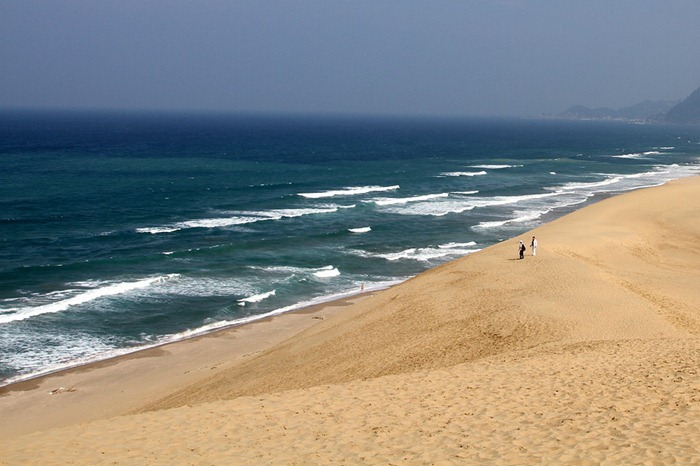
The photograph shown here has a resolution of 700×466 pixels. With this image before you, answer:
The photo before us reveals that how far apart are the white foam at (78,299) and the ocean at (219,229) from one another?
11 cm

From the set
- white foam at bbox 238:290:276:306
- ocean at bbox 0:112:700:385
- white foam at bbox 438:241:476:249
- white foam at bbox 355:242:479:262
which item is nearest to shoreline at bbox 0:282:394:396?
ocean at bbox 0:112:700:385

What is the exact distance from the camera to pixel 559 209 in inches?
2393

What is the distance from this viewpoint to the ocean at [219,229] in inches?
1244

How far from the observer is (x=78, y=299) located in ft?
109

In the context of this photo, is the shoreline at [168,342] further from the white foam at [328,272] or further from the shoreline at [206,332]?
the white foam at [328,272]

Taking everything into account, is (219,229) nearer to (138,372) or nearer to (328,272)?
(328,272)

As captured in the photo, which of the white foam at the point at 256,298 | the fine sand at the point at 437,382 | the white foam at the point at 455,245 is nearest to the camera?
the fine sand at the point at 437,382

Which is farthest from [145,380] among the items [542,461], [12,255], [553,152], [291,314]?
[553,152]

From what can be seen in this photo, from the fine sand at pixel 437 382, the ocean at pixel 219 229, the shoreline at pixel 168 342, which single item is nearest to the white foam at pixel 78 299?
the ocean at pixel 219 229

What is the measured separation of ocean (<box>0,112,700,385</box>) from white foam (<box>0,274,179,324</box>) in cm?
11

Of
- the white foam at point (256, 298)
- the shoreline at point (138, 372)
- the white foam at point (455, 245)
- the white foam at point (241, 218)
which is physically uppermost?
the white foam at point (241, 218)

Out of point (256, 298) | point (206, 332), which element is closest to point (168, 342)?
point (206, 332)

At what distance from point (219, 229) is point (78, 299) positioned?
1755cm

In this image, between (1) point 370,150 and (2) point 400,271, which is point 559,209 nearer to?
(2) point 400,271
